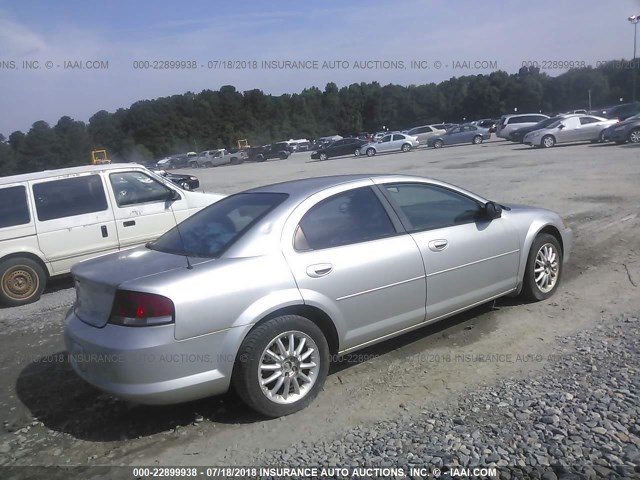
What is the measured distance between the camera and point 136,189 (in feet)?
27.4

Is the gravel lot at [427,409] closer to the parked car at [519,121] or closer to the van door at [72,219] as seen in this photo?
the van door at [72,219]

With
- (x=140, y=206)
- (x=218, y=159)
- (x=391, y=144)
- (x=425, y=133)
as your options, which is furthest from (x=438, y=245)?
(x=218, y=159)

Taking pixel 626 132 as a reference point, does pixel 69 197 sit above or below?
above

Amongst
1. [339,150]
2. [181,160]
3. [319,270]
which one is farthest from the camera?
[181,160]

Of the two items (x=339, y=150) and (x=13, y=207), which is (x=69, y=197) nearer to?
(x=13, y=207)

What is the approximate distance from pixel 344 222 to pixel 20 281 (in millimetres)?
5103

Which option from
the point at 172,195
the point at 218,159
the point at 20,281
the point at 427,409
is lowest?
the point at 218,159

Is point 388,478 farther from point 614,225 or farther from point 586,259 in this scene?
point 614,225

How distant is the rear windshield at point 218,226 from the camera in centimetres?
411

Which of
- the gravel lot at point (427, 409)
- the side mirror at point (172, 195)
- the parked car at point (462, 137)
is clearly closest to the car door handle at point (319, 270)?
the gravel lot at point (427, 409)

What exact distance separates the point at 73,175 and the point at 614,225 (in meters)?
7.96

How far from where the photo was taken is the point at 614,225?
884 cm

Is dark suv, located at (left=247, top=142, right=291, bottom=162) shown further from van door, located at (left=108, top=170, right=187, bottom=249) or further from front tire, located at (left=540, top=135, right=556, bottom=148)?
van door, located at (left=108, top=170, right=187, bottom=249)

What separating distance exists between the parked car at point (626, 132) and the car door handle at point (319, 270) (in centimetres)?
2519
